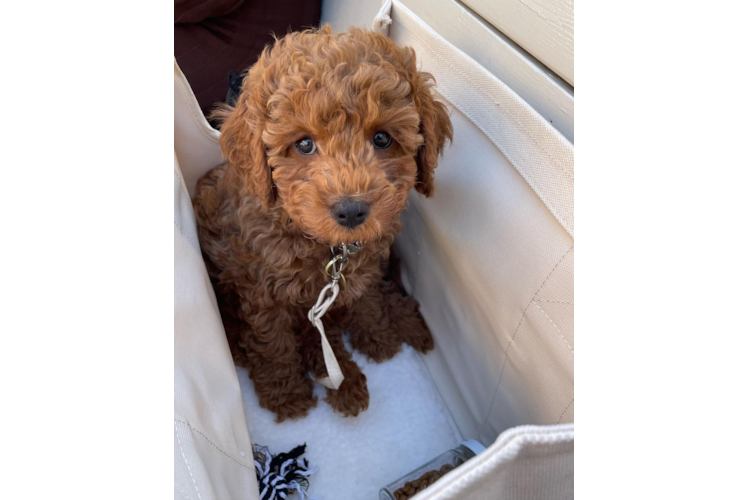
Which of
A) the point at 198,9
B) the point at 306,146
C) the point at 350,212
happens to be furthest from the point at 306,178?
the point at 198,9

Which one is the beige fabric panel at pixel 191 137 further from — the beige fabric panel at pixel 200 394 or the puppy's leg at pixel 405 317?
the puppy's leg at pixel 405 317

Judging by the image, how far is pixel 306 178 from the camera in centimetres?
169

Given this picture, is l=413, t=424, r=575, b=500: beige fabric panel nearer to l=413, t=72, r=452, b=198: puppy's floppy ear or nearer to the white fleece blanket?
l=413, t=72, r=452, b=198: puppy's floppy ear

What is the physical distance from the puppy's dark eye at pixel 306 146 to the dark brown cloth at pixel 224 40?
1.30 meters

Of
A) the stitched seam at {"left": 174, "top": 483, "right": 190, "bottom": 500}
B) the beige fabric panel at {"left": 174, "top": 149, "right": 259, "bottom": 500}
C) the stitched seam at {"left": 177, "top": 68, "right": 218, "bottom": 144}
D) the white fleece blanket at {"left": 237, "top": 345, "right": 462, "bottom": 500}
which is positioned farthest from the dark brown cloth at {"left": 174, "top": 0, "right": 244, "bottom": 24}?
the stitched seam at {"left": 174, "top": 483, "right": 190, "bottom": 500}

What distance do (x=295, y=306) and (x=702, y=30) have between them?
1922mm

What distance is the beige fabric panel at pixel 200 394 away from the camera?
4.06 feet

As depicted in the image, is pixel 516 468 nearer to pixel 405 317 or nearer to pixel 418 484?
pixel 418 484

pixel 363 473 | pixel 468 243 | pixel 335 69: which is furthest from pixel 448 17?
pixel 363 473

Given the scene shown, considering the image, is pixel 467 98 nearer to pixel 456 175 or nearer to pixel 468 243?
pixel 456 175

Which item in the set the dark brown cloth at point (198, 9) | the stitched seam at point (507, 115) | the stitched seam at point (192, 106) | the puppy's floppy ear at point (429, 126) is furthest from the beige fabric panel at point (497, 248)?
the dark brown cloth at point (198, 9)

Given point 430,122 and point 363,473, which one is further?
point 363,473

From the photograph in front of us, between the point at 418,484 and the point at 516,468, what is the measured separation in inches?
43.9

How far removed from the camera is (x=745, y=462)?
0.69 meters
